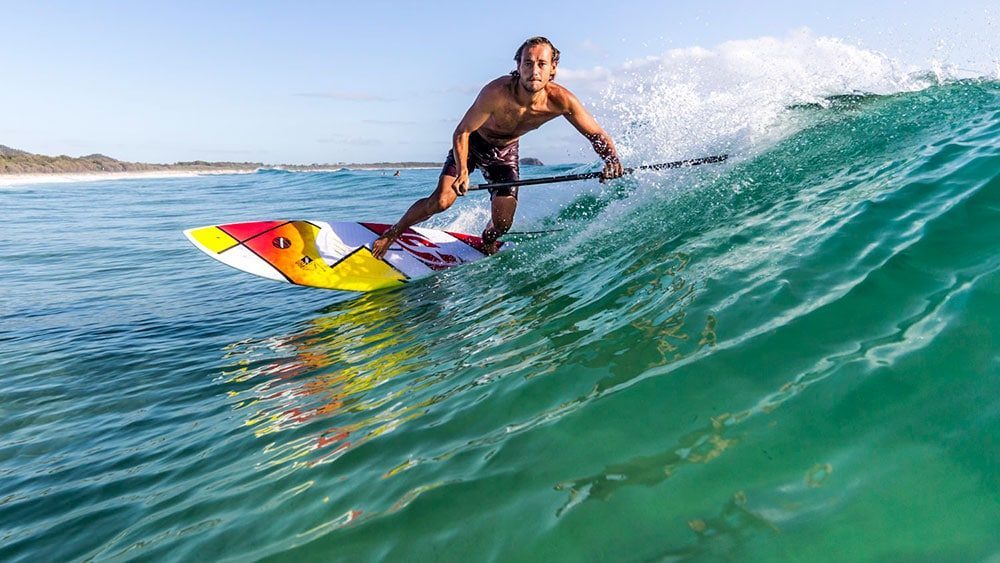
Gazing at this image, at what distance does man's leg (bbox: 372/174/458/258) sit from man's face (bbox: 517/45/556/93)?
5.53ft

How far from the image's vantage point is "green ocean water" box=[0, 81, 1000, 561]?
6.28 feet

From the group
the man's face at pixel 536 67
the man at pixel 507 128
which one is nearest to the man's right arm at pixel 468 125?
the man at pixel 507 128

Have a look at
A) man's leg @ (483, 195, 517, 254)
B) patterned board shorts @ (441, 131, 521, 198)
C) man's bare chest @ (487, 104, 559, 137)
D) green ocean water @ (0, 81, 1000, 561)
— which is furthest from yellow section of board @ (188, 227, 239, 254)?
man's bare chest @ (487, 104, 559, 137)

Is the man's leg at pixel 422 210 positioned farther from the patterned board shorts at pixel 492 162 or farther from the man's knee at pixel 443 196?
the patterned board shorts at pixel 492 162

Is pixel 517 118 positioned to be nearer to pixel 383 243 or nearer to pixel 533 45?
pixel 533 45

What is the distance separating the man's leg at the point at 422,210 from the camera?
7.30m

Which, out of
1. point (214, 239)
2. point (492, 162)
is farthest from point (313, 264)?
point (492, 162)

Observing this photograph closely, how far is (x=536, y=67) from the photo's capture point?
5.84 m

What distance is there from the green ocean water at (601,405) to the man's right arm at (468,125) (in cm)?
130

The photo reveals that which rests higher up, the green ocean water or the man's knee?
the man's knee

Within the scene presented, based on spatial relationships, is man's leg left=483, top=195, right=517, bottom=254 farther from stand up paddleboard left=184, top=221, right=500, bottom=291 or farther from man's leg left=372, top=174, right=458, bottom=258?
man's leg left=372, top=174, right=458, bottom=258

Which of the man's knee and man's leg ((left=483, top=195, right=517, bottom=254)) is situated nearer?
the man's knee

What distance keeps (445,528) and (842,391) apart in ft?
5.24

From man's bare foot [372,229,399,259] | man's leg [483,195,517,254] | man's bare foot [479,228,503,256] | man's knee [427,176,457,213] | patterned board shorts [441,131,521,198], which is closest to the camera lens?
man's knee [427,176,457,213]
